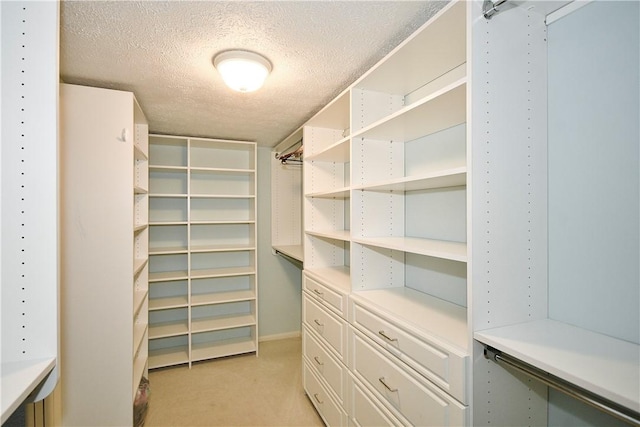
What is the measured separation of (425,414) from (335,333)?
0.81 m

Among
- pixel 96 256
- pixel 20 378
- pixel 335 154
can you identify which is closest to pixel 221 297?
pixel 96 256

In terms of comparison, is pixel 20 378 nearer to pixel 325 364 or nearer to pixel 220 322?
pixel 325 364

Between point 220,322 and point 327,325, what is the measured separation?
1758 mm

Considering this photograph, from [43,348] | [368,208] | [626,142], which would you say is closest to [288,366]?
[368,208]

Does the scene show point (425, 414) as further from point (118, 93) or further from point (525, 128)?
point (118, 93)

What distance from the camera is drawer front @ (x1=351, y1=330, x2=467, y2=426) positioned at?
1.12 meters

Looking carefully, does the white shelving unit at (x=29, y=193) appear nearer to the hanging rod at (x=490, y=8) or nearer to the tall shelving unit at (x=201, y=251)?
the hanging rod at (x=490, y=8)

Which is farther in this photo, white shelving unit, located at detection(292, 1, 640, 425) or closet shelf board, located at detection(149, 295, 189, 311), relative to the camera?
closet shelf board, located at detection(149, 295, 189, 311)

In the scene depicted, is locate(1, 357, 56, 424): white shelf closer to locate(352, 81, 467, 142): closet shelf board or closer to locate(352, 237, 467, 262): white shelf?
locate(352, 237, 467, 262): white shelf

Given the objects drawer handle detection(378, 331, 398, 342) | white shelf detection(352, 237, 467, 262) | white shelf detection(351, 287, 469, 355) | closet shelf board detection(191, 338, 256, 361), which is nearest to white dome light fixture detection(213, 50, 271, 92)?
white shelf detection(352, 237, 467, 262)

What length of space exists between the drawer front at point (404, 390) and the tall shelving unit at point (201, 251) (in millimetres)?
1946

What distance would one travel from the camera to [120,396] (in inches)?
76.3

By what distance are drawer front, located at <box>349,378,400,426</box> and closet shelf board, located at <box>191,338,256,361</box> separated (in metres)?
1.90

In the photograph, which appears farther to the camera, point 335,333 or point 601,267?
point 335,333
